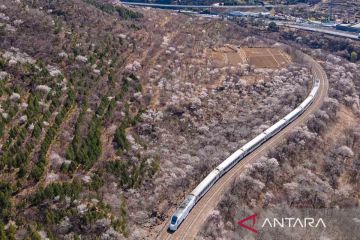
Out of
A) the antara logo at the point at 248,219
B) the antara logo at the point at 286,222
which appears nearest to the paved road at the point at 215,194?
the antara logo at the point at 248,219

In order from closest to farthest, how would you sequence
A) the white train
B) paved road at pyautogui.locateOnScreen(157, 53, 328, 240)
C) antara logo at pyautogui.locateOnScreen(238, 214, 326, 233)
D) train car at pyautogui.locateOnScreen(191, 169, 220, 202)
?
paved road at pyautogui.locateOnScreen(157, 53, 328, 240)
the white train
antara logo at pyautogui.locateOnScreen(238, 214, 326, 233)
train car at pyautogui.locateOnScreen(191, 169, 220, 202)

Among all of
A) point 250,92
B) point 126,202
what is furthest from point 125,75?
point 126,202

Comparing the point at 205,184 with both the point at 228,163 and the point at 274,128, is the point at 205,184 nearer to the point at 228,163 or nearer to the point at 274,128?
the point at 228,163

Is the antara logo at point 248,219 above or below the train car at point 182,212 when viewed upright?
below

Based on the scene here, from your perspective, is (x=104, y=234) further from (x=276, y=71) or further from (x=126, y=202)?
(x=276, y=71)

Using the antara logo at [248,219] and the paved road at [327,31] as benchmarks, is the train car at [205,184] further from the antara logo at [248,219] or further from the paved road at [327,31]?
the paved road at [327,31]

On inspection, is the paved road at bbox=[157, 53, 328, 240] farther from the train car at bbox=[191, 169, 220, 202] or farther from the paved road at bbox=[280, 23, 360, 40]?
the paved road at bbox=[280, 23, 360, 40]

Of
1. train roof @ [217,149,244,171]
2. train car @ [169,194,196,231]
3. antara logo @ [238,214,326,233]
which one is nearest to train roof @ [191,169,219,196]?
train car @ [169,194,196,231]
